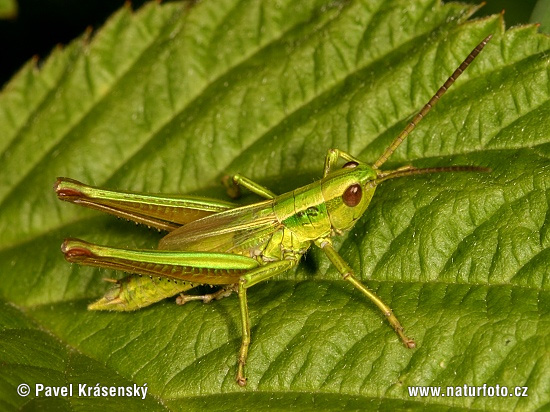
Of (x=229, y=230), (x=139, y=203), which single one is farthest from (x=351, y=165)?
(x=139, y=203)

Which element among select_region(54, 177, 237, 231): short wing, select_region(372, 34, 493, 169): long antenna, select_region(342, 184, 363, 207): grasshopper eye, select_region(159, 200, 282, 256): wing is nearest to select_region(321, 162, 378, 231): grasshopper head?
select_region(342, 184, 363, 207): grasshopper eye

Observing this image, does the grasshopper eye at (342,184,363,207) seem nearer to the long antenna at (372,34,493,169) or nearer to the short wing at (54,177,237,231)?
the long antenna at (372,34,493,169)

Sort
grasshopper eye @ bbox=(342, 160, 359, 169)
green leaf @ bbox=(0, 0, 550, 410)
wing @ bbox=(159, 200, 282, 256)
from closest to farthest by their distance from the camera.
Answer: green leaf @ bbox=(0, 0, 550, 410) < grasshopper eye @ bbox=(342, 160, 359, 169) < wing @ bbox=(159, 200, 282, 256)

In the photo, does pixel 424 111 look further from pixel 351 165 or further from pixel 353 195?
pixel 353 195

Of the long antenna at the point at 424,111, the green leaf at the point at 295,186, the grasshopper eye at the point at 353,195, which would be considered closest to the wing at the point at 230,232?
the green leaf at the point at 295,186

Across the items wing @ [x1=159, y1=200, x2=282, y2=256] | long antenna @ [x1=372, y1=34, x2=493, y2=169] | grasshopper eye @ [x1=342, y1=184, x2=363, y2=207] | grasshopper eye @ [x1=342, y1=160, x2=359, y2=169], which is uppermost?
long antenna @ [x1=372, y1=34, x2=493, y2=169]

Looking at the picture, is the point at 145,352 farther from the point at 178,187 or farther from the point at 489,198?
the point at 489,198

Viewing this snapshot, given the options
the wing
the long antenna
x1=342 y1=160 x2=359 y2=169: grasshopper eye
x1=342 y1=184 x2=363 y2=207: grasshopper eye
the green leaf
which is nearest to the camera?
the green leaf
